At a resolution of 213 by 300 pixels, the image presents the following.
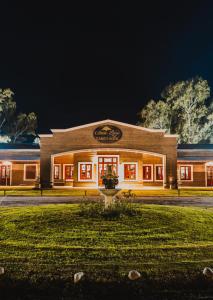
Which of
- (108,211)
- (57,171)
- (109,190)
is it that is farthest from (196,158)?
(108,211)

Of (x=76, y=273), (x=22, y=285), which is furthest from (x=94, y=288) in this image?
(x=22, y=285)

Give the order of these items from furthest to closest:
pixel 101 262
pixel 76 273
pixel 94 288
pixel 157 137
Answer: pixel 157 137 < pixel 101 262 < pixel 76 273 < pixel 94 288

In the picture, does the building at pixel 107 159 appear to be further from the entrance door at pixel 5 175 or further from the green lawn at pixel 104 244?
the green lawn at pixel 104 244

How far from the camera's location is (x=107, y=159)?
105 ft

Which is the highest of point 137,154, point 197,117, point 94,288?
point 197,117

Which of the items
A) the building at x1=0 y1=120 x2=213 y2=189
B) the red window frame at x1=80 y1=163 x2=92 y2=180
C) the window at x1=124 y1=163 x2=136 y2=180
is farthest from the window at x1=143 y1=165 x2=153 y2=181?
the red window frame at x1=80 y1=163 x2=92 y2=180

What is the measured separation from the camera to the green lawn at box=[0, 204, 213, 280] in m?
6.82

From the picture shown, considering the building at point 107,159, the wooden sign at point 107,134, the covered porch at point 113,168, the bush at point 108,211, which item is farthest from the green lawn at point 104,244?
the covered porch at point 113,168

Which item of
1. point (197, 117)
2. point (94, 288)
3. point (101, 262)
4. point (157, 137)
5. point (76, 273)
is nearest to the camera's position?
→ point (94, 288)

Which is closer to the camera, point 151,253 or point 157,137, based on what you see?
point 151,253

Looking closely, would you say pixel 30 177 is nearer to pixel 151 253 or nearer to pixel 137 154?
pixel 137 154

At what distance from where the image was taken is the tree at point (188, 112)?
4722cm

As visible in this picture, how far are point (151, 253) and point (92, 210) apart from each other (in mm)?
4471

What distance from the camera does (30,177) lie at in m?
34.4
